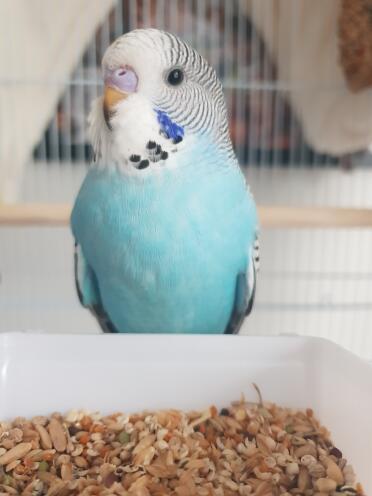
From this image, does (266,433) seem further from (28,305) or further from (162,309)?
(28,305)

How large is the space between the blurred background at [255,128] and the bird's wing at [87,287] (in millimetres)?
265

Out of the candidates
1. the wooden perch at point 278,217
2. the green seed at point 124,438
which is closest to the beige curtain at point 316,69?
the wooden perch at point 278,217

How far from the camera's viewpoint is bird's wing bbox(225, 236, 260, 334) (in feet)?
2.24

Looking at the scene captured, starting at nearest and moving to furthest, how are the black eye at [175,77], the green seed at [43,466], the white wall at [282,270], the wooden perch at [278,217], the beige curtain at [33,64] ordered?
1. the green seed at [43,466]
2. the black eye at [175,77]
3. the wooden perch at [278,217]
4. the beige curtain at [33,64]
5. the white wall at [282,270]

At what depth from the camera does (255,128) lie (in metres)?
1.22

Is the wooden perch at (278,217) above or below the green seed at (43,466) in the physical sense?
above

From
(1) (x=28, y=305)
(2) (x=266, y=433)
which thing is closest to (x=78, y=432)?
(2) (x=266, y=433)

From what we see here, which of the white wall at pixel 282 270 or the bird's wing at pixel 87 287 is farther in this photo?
the white wall at pixel 282 270

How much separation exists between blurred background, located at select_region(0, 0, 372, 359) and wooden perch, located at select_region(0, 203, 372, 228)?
0.01m

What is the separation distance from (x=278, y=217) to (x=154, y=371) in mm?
443

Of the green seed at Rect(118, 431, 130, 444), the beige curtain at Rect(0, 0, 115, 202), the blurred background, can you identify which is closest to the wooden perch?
the blurred background

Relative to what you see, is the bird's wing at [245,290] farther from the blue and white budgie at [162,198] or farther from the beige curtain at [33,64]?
the beige curtain at [33,64]

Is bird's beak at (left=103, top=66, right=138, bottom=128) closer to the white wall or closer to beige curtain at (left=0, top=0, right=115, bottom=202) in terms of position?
beige curtain at (left=0, top=0, right=115, bottom=202)

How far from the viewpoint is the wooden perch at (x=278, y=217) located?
90 centimetres
